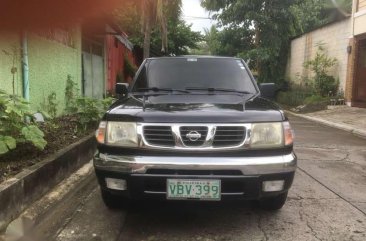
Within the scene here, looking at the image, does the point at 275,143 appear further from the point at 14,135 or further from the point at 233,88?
the point at 14,135

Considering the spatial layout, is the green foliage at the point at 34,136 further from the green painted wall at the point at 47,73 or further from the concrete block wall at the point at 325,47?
the concrete block wall at the point at 325,47

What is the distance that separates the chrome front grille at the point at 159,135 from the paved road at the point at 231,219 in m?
0.62

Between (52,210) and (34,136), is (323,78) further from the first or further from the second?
(52,210)

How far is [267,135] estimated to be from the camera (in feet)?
12.0

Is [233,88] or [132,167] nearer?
[132,167]

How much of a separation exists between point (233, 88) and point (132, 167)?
6.31 feet

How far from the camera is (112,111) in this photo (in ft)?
12.7

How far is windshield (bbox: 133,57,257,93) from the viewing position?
5035mm

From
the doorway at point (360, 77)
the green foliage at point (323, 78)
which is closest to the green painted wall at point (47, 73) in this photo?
the doorway at point (360, 77)

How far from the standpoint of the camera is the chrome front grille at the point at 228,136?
356 centimetres

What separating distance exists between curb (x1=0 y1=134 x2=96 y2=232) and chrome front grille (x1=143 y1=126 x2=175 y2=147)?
125 centimetres

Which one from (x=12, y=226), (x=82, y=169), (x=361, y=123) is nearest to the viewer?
(x=12, y=226)

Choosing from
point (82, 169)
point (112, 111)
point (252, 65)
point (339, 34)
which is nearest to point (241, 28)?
point (252, 65)

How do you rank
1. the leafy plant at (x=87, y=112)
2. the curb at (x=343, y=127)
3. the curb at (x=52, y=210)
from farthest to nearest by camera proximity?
the curb at (x=343, y=127)
the leafy plant at (x=87, y=112)
the curb at (x=52, y=210)
